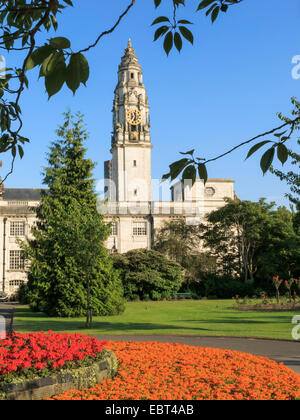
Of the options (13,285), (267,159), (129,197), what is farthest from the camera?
(129,197)

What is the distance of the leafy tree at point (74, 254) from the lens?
21.0 m

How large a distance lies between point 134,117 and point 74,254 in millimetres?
59023

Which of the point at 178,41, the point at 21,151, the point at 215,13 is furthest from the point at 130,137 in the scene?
the point at 178,41

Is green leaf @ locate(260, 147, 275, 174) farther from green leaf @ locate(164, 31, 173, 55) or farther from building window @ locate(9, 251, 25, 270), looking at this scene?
building window @ locate(9, 251, 25, 270)

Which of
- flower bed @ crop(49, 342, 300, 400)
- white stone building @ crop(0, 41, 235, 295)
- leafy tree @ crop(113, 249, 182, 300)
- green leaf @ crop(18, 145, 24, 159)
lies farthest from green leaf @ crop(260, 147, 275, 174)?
white stone building @ crop(0, 41, 235, 295)

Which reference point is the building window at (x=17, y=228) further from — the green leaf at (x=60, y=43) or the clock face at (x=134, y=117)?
the green leaf at (x=60, y=43)

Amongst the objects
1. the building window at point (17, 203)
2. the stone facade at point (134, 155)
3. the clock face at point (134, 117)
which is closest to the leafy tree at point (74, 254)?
the building window at point (17, 203)

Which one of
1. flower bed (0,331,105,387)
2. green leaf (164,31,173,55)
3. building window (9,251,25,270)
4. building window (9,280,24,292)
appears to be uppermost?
green leaf (164,31,173,55)

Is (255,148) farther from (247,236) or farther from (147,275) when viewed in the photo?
(247,236)

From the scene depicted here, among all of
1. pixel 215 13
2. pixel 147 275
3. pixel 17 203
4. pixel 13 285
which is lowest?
pixel 13 285

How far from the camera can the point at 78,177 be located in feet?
106

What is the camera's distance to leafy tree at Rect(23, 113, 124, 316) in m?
21.0

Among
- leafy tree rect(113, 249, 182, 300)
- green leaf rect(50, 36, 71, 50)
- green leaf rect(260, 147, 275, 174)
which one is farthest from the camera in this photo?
leafy tree rect(113, 249, 182, 300)

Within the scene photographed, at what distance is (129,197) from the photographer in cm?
7200
